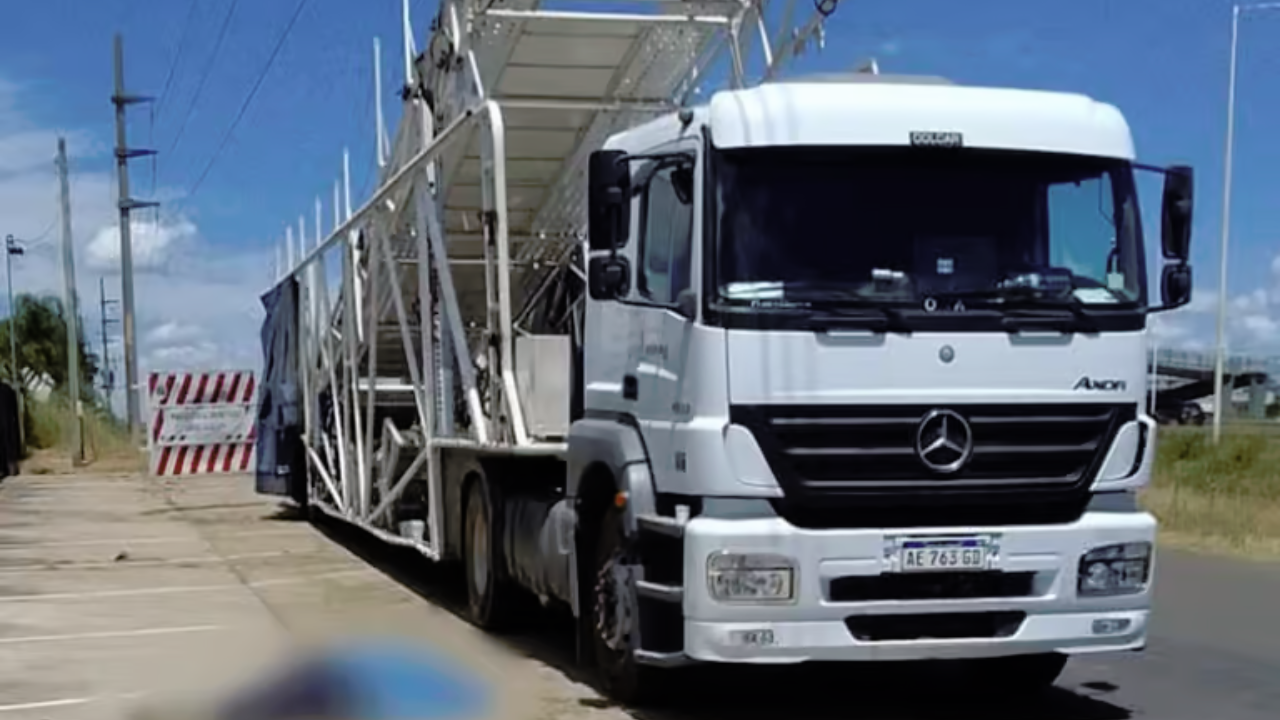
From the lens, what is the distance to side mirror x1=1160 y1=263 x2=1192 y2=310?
7.86 metres

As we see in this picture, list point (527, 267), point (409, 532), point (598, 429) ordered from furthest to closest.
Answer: point (409, 532) → point (527, 267) → point (598, 429)

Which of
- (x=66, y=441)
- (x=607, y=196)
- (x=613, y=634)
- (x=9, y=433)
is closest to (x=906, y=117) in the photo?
(x=607, y=196)

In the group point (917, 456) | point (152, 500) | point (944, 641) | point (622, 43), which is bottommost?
point (152, 500)

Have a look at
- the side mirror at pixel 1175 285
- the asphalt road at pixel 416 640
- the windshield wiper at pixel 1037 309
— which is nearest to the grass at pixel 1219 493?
the asphalt road at pixel 416 640

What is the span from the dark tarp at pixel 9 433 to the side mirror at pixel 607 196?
28.8 metres

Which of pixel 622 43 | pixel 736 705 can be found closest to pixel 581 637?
pixel 736 705

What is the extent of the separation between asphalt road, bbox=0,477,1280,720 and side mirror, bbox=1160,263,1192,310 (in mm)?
2180

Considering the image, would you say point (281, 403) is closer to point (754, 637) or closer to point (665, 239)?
point (665, 239)

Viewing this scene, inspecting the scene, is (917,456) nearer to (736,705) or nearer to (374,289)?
(736,705)

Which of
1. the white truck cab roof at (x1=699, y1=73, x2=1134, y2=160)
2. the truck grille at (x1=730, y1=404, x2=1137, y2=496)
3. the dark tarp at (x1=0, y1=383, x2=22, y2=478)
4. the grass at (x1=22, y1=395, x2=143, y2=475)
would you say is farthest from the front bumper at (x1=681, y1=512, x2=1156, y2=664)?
the grass at (x1=22, y1=395, x2=143, y2=475)

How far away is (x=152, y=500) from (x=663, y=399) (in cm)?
2053

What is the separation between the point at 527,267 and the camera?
40.4 ft

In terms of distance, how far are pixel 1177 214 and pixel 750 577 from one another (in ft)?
9.31

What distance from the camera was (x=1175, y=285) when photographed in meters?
7.88
